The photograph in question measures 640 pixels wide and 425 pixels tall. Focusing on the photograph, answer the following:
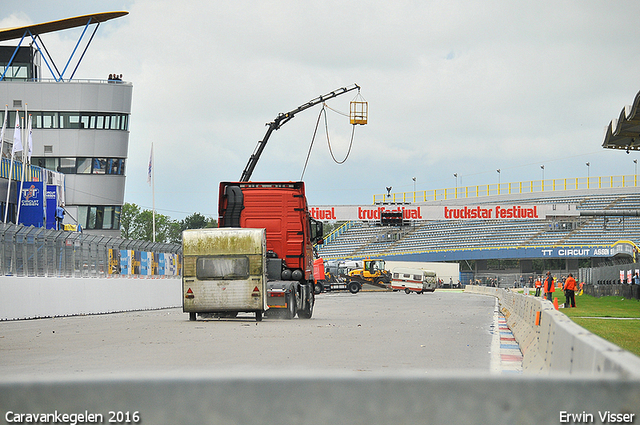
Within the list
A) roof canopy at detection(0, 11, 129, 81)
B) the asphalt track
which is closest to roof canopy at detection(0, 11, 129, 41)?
roof canopy at detection(0, 11, 129, 81)

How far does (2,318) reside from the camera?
68.3 feet

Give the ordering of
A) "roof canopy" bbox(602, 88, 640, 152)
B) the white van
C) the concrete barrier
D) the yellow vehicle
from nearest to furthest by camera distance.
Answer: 1. the concrete barrier
2. "roof canopy" bbox(602, 88, 640, 152)
3. the yellow vehicle
4. the white van

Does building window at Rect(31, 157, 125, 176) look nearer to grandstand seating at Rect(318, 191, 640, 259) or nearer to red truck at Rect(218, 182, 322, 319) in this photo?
grandstand seating at Rect(318, 191, 640, 259)

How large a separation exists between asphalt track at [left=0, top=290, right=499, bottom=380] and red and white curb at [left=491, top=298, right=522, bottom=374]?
92 millimetres

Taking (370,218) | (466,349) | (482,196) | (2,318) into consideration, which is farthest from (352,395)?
(482,196)

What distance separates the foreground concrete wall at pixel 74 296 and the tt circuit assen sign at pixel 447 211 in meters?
30.0

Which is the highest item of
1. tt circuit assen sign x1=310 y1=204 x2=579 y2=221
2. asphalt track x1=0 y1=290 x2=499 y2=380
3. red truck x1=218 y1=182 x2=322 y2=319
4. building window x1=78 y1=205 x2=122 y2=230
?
tt circuit assen sign x1=310 y1=204 x2=579 y2=221

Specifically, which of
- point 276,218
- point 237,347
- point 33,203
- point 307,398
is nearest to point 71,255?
point 276,218

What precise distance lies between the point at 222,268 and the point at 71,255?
7136mm

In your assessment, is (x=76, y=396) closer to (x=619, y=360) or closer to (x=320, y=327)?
(x=619, y=360)

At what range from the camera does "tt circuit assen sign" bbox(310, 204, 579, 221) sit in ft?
204

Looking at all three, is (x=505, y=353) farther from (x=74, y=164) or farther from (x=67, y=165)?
(x=67, y=165)

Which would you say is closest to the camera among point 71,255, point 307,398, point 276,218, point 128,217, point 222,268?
point 307,398

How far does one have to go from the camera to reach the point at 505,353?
13.0m
